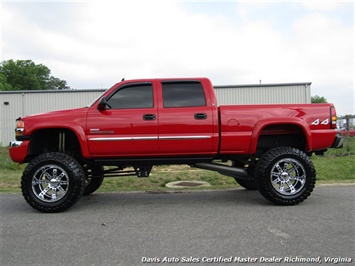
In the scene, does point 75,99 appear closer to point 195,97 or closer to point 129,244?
point 195,97

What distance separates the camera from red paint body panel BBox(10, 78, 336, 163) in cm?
560

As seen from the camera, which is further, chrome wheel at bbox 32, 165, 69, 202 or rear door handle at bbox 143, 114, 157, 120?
rear door handle at bbox 143, 114, 157, 120

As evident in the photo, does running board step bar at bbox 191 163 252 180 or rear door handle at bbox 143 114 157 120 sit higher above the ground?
rear door handle at bbox 143 114 157 120

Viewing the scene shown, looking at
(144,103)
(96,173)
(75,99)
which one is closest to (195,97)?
(144,103)

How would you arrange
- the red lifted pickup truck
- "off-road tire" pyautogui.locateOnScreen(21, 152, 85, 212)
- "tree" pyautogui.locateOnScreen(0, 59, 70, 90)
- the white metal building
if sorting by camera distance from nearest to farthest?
"off-road tire" pyautogui.locateOnScreen(21, 152, 85, 212) → the red lifted pickup truck → the white metal building → "tree" pyautogui.locateOnScreen(0, 59, 70, 90)

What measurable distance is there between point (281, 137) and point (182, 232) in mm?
2930

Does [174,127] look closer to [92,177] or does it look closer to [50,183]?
[92,177]

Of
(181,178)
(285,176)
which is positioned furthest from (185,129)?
(181,178)

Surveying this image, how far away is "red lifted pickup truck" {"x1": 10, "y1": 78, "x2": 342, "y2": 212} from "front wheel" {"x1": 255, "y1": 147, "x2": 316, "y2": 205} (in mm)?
16

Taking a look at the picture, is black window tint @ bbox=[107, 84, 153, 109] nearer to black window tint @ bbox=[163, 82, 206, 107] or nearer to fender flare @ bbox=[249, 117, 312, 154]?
black window tint @ bbox=[163, 82, 206, 107]

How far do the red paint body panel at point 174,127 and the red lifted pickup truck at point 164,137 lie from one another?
2 cm

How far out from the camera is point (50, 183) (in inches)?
218

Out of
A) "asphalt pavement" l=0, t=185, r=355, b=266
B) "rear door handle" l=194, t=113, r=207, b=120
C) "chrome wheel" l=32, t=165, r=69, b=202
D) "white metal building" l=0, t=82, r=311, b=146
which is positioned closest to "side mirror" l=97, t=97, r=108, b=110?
"chrome wheel" l=32, t=165, r=69, b=202

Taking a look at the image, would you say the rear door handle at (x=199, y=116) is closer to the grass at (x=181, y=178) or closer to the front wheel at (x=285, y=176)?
the front wheel at (x=285, y=176)
